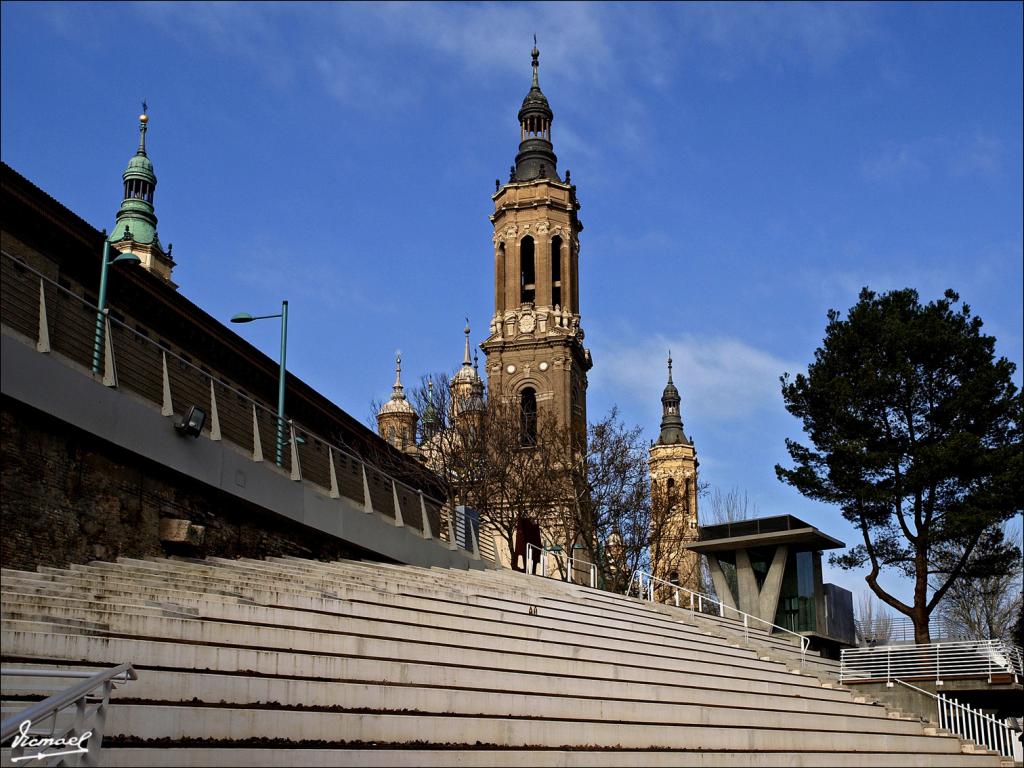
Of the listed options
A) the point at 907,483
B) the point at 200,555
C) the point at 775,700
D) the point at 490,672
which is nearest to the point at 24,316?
the point at 200,555

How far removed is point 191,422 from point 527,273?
6722cm

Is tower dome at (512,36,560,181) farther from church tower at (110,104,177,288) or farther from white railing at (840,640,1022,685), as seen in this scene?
white railing at (840,640,1022,685)

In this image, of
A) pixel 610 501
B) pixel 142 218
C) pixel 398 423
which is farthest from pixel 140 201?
pixel 610 501

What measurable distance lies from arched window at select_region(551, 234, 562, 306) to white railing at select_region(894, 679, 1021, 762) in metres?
59.6

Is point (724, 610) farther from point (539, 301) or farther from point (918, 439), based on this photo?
point (539, 301)

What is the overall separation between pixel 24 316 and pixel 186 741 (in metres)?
7.62

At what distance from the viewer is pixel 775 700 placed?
17766 mm

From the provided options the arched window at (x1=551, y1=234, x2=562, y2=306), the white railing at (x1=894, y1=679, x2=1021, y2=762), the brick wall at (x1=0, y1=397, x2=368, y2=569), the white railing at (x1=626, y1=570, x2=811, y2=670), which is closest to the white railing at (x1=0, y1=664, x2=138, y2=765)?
the brick wall at (x1=0, y1=397, x2=368, y2=569)

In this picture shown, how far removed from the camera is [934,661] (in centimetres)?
2772

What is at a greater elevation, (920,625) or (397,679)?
(920,625)

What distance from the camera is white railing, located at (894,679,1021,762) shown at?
21.8m

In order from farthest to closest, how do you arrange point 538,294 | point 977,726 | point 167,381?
point 538,294 → point 977,726 → point 167,381

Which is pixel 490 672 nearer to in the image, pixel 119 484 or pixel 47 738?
pixel 119 484

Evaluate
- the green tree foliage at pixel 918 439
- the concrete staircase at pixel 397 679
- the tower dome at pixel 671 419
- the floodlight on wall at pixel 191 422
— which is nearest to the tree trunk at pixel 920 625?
the green tree foliage at pixel 918 439
